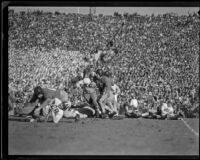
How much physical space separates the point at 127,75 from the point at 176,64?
80 centimetres

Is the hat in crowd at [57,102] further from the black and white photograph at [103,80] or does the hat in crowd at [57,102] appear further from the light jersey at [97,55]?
the light jersey at [97,55]

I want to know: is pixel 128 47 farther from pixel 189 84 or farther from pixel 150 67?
pixel 189 84

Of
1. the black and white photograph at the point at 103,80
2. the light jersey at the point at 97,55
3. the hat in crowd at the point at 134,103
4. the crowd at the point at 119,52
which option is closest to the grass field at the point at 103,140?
the black and white photograph at the point at 103,80

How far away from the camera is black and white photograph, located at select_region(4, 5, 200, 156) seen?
7.86m

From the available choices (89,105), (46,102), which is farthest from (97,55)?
(46,102)

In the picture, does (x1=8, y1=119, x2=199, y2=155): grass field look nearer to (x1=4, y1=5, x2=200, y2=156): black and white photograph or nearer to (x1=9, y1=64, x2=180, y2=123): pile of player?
(x1=4, y1=5, x2=200, y2=156): black and white photograph

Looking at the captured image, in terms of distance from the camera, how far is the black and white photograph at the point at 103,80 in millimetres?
7863

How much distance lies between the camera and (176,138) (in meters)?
7.88

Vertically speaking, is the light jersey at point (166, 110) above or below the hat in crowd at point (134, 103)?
below

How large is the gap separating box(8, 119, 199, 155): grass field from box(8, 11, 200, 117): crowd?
1.55ft

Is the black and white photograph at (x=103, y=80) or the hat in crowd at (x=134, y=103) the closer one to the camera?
the black and white photograph at (x=103, y=80)

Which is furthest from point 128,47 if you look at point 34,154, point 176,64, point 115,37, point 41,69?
point 34,154

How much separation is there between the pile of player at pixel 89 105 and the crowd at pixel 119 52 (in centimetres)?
11

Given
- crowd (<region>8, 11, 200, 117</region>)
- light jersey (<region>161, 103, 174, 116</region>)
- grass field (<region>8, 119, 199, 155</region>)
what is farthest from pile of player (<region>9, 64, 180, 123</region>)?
grass field (<region>8, 119, 199, 155</region>)
